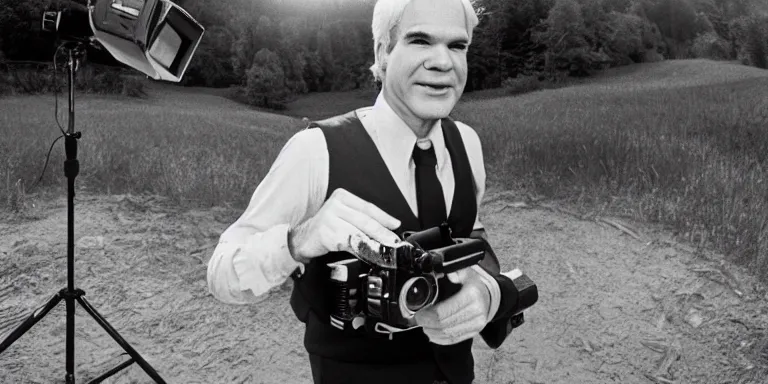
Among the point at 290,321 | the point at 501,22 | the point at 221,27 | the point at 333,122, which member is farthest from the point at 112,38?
the point at 501,22

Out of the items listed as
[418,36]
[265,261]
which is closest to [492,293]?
[265,261]

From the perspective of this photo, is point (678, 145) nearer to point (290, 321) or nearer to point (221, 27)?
point (290, 321)

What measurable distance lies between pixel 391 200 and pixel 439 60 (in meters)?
0.35

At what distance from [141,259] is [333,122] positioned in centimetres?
366

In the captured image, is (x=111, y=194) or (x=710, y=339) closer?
(x=710, y=339)

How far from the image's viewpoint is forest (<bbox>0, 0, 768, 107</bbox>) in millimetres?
10445

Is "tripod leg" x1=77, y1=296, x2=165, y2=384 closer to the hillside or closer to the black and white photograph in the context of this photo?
the black and white photograph

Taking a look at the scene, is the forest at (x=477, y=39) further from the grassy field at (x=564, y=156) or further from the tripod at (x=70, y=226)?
the tripod at (x=70, y=226)

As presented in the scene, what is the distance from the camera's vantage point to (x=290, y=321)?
4250mm

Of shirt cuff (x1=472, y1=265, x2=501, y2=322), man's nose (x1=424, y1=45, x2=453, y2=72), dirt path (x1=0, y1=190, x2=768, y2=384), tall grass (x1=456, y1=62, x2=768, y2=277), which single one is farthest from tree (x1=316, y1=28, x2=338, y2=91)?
shirt cuff (x1=472, y1=265, x2=501, y2=322)

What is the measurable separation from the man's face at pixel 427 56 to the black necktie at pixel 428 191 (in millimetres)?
101

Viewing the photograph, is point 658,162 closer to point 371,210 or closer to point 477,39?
point 477,39

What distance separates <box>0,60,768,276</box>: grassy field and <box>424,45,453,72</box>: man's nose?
12.4 feet

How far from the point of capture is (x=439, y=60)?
4.80 feet
